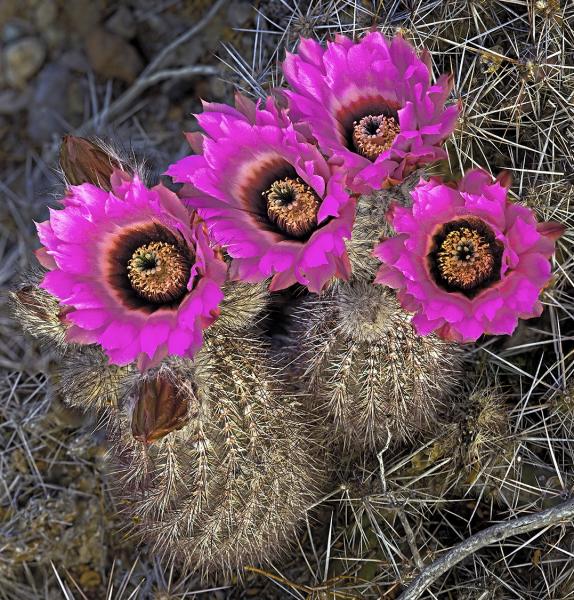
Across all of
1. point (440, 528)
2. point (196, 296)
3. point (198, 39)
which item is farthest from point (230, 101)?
point (440, 528)

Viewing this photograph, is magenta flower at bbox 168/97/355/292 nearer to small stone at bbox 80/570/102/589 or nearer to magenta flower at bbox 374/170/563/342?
magenta flower at bbox 374/170/563/342

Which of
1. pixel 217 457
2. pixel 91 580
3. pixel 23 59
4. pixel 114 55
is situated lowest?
pixel 91 580

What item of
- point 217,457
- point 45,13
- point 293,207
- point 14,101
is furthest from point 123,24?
point 217,457

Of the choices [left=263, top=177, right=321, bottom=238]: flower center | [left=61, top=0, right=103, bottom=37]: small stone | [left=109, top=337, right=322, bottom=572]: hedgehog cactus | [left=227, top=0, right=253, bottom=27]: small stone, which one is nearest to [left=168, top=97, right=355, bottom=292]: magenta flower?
[left=263, top=177, right=321, bottom=238]: flower center

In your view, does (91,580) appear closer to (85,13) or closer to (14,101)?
(14,101)

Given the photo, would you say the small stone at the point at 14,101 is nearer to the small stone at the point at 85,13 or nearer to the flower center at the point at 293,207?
the small stone at the point at 85,13

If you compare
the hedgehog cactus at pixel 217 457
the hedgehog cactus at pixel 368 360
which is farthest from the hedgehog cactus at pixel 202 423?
the hedgehog cactus at pixel 368 360
